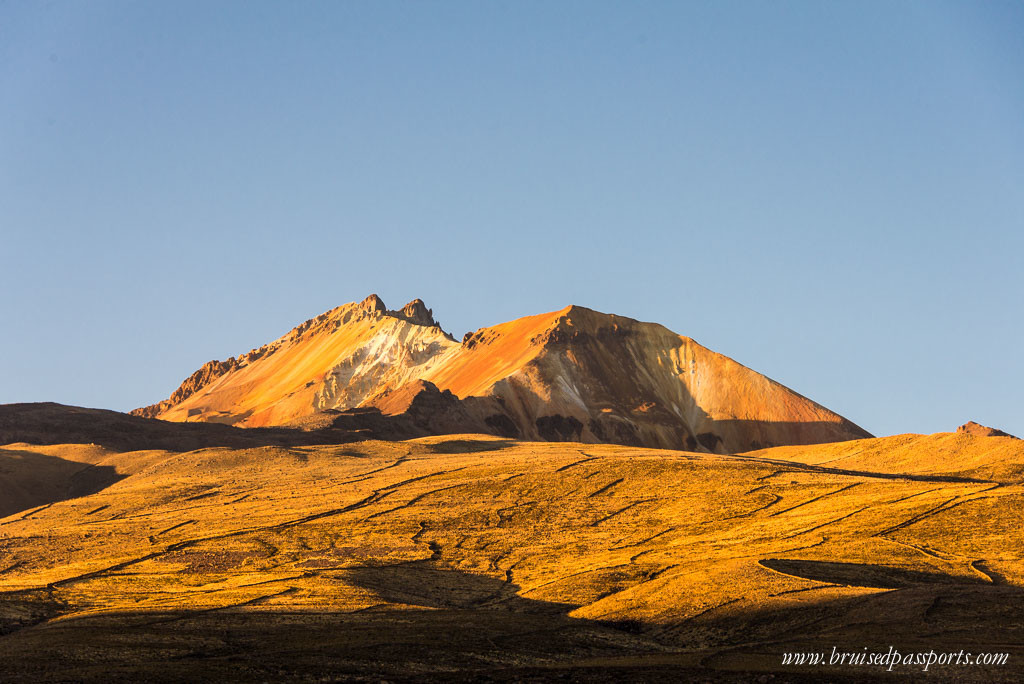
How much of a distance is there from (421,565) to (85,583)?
26.8m

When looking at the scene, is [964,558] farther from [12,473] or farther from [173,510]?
[12,473]

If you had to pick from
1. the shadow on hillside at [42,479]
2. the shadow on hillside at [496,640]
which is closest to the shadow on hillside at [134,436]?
the shadow on hillside at [42,479]

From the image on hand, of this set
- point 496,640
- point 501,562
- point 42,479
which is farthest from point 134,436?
point 496,640

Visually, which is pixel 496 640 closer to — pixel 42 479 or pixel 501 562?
pixel 501 562

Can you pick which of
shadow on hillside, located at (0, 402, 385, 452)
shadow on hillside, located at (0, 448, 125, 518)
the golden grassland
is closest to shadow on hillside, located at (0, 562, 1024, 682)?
the golden grassland

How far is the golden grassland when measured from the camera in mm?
50156

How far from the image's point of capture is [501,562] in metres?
98.6

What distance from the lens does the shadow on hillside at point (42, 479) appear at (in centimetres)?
14762

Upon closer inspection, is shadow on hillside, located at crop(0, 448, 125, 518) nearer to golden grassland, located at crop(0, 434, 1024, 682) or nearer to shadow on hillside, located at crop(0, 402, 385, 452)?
golden grassland, located at crop(0, 434, 1024, 682)

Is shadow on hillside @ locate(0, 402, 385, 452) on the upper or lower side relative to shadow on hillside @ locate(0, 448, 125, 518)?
upper

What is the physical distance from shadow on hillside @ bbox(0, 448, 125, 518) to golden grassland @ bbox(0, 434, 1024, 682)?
0.72 meters

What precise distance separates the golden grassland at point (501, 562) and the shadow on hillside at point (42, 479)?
0.72 metres

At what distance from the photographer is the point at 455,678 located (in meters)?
41.3

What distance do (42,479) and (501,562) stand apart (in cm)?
8517
